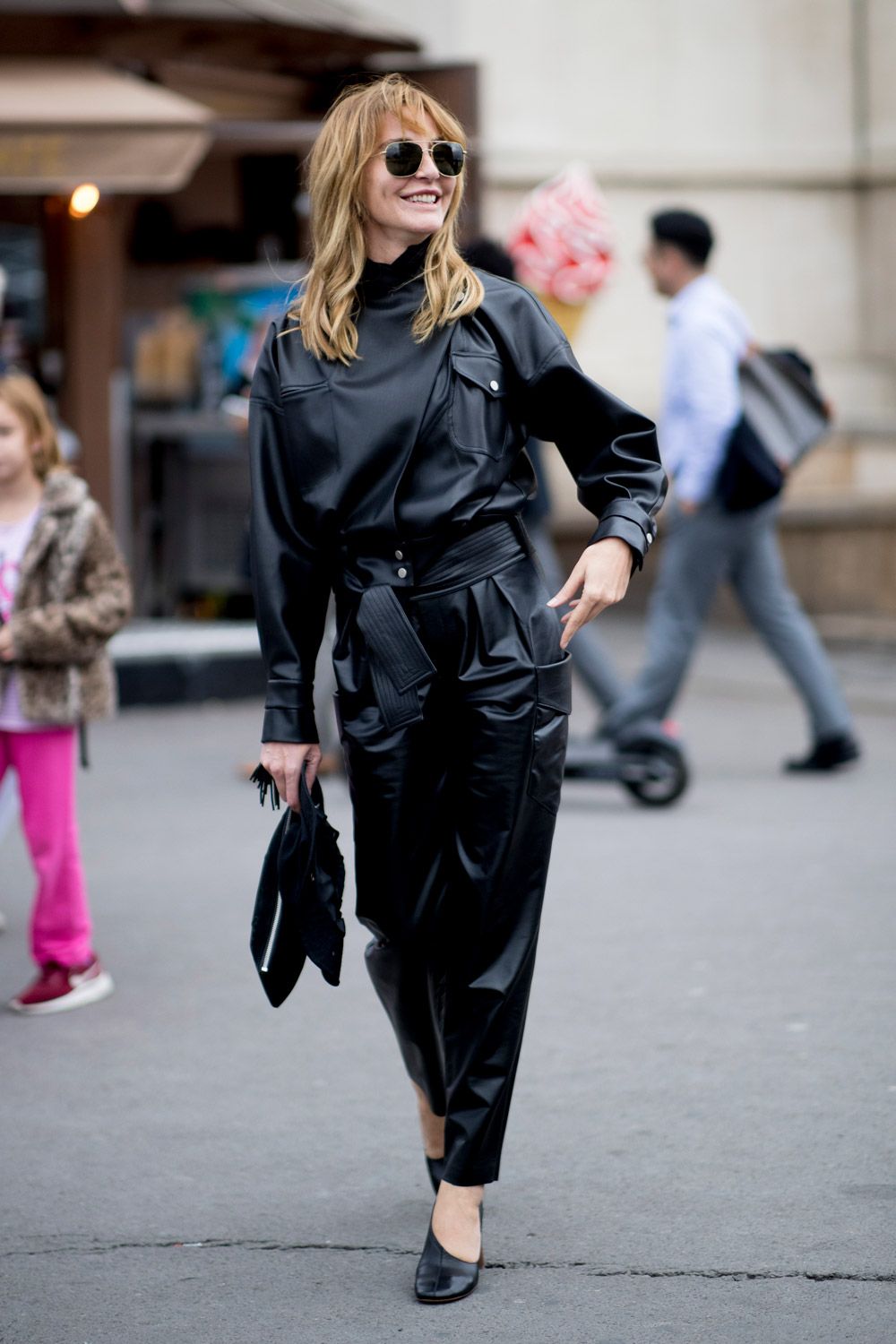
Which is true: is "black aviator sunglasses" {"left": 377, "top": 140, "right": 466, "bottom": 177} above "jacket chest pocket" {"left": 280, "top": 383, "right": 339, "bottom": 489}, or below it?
above

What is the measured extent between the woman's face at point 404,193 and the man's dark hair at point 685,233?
4813mm

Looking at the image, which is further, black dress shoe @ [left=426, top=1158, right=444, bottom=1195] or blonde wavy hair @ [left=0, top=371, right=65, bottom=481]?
blonde wavy hair @ [left=0, top=371, right=65, bottom=481]

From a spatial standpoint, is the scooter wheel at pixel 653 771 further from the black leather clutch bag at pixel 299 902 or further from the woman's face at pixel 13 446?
the black leather clutch bag at pixel 299 902

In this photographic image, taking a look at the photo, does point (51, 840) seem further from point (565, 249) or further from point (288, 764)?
point (565, 249)

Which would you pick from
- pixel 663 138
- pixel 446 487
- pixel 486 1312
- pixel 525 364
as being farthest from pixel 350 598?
→ pixel 663 138

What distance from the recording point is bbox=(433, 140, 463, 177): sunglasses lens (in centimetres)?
329

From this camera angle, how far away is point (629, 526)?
3.26 meters

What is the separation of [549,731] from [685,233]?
16.6 feet

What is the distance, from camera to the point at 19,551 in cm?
504

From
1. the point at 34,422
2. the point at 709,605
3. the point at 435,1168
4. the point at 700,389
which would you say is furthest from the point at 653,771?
the point at 435,1168

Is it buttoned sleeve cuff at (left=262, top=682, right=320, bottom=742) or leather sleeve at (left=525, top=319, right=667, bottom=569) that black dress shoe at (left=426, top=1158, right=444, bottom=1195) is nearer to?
buttoned sleeve cuff at (left=262, top=682, right=320, bottom=742)

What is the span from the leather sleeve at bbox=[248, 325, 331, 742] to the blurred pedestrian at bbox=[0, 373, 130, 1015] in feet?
5.44

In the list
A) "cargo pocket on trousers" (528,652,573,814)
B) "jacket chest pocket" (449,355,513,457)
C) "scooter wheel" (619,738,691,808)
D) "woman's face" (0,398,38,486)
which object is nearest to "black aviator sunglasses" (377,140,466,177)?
"jacket chest pocket" (449,355,513,457)

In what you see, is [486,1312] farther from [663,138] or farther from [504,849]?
[663,138]
